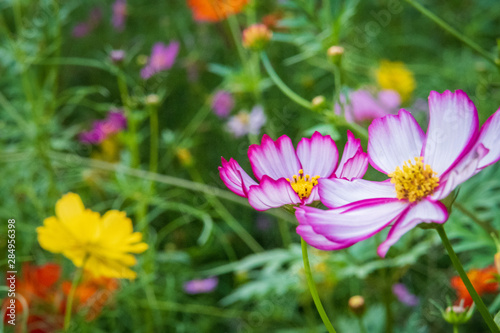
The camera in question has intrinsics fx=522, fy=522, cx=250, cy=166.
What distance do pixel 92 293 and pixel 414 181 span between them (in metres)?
0.56

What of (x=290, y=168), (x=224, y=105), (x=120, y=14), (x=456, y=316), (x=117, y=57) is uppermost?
(x=120, y=14)

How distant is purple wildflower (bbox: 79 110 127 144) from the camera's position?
97cm

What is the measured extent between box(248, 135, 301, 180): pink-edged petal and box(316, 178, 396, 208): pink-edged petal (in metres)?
0.06

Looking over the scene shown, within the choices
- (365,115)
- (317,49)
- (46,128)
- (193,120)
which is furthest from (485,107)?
(46,128)

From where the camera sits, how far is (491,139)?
0.23 m

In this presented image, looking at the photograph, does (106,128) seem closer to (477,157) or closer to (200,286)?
(200,286)

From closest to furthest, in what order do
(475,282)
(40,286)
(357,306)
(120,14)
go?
(357,306) < (475,282) < (40,286) < (120,14)

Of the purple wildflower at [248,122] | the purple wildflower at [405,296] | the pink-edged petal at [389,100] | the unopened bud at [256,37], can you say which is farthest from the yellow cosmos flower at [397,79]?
the unopened bud at [256,37]

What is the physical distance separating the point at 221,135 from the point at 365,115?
1.85 feet

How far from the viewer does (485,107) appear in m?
0.88

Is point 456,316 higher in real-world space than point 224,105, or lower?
lower

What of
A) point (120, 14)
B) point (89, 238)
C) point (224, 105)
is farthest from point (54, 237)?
point (120, 14)

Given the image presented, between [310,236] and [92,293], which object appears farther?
[92,293]

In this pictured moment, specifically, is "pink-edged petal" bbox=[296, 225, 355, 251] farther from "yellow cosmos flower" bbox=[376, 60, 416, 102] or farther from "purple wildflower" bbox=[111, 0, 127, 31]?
"purple wildflower" bbox=[111, 0, 127, 31]
